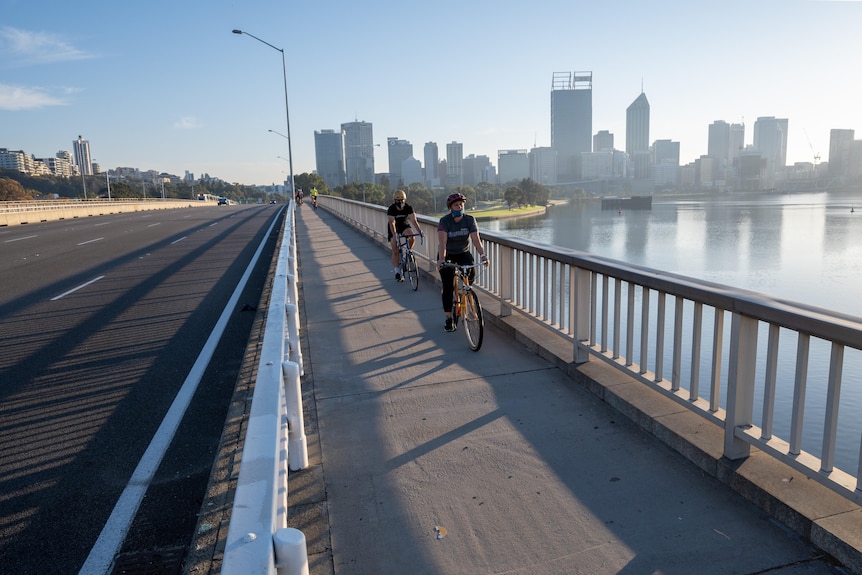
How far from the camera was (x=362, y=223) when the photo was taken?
22.7 m

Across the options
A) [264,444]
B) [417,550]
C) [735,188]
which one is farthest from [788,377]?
[735,188]

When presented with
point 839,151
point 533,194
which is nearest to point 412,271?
point 839,151

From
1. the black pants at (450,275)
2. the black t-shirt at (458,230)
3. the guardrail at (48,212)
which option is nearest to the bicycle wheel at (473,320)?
the black pants at (450,275)

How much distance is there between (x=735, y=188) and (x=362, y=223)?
366 feet

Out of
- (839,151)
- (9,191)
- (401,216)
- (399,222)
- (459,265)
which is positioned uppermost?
(839,151)

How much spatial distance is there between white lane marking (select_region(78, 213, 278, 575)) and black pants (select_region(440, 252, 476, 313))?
114 inches

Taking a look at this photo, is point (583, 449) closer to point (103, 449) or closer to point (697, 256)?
point (103, 449)

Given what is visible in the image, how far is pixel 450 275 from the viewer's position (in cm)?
750

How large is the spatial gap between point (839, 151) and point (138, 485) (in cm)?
9975

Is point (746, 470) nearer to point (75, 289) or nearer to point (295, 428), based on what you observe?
point (295, 428)

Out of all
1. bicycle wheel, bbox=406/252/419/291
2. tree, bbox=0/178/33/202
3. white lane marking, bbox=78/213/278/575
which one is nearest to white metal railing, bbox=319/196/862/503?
bicycle wheel, bbox=406/252/419/291

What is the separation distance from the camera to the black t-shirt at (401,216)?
37.8 ft

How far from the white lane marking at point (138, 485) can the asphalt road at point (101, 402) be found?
46mm

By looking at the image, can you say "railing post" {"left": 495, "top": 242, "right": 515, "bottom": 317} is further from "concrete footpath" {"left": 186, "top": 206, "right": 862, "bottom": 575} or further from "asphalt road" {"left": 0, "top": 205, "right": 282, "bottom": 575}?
"asphalt road" {"left": 0, "top": 205, "right": 282, "bottom": 575}
